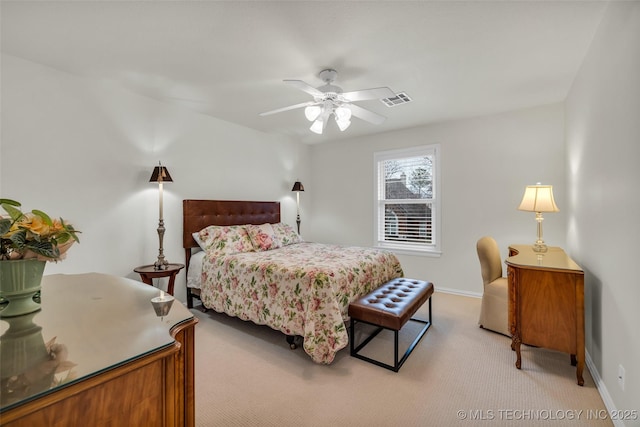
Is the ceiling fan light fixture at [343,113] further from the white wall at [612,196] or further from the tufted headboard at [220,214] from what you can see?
the tufted headboard at [220,214]

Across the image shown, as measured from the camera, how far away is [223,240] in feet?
11.3

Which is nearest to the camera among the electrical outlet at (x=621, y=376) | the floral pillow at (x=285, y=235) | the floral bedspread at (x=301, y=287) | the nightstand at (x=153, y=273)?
the electrical outlet at (x=621, y=376)

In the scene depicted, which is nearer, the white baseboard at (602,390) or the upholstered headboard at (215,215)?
the white baseboard at (602,390)

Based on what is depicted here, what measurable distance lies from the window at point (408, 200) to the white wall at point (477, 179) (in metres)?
0.12

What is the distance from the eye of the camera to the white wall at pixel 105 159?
8.07 feet

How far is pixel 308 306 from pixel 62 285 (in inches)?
62.2

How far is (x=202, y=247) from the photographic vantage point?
352 centimetres

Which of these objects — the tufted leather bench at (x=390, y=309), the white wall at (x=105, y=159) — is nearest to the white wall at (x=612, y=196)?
the tufted leather bench at (x=390, y=309)

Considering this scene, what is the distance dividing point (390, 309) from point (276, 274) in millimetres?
1044

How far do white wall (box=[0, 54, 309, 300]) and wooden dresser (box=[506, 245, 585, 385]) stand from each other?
11.7 ft

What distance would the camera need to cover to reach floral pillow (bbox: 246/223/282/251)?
3.70 meters

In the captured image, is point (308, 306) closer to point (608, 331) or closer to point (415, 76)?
point (608, 331)

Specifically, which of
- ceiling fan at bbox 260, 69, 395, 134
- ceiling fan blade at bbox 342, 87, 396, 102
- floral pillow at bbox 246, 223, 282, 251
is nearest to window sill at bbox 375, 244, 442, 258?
floral pillow at bbox 246, 223, 282, 251

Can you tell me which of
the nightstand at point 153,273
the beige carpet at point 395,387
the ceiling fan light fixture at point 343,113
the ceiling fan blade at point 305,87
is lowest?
the beige carpet at point 395,387
